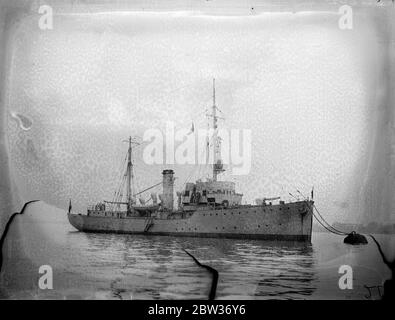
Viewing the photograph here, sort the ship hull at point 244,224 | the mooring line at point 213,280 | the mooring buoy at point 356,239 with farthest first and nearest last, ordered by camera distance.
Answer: the ship hull at point 244,224 → the mooring buoy at point 356,239 → the mooring line at point 213,280

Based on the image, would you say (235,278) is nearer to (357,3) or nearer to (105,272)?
(105,272)

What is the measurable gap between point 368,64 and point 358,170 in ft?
3.48

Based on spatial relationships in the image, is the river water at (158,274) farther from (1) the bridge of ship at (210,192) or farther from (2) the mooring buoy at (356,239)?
(1) the bridge of ship at (210,192)

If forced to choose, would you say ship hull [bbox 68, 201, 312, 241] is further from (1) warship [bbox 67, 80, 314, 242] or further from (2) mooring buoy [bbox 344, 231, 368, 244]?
(2) mooring buoy [bbox 344, 231, 368, 244]

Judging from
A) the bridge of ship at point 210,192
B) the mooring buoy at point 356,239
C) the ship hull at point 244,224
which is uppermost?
the bridge of ship at point 210,192

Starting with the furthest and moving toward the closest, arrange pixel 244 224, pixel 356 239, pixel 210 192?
pixel 244 224, pixel 210 192, pixel 356 239

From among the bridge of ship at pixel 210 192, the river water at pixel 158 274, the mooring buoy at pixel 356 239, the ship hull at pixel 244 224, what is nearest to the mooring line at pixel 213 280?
the river water at pixel 158 274

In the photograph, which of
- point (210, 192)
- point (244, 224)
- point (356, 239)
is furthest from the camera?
point (244, 224)

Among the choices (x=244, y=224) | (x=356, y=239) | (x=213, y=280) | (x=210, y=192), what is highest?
(x=210, y=192)

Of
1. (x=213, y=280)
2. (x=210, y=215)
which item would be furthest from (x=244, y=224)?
(x=213, y=280)

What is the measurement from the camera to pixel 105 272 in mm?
4285

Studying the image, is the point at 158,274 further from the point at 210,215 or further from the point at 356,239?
the point at 210,215
